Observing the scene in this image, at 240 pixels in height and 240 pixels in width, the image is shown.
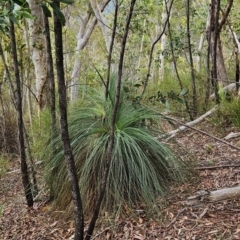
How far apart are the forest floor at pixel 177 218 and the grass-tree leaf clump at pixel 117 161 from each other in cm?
14

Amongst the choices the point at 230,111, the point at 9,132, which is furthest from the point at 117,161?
the point at 9,132

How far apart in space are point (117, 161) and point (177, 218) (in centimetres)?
60

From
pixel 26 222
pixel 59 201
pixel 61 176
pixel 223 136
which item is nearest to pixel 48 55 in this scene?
pixel 61 176

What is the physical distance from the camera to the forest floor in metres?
2.21

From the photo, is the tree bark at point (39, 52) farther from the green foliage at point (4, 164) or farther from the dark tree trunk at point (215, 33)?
the dark tree trunk at point (215, 33)

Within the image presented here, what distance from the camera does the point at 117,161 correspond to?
2594 millimetres

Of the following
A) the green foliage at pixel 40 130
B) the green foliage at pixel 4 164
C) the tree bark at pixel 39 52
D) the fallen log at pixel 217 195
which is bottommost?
the green foliage at pixel 4 164

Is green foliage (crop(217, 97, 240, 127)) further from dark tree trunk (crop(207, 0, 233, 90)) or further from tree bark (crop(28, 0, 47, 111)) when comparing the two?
tree bark (crop(28, 0, 47, 111))

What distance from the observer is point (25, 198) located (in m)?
3.31

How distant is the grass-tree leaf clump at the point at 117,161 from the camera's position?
2.56 metres

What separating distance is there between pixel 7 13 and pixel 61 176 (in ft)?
5.50

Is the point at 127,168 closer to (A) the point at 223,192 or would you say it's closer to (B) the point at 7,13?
(A) the point at 223,192

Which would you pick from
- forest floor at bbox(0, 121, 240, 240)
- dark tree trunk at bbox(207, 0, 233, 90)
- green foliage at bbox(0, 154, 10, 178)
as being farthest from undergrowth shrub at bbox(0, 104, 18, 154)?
dark tree trunk at bbox(207, 0, 233, 90)

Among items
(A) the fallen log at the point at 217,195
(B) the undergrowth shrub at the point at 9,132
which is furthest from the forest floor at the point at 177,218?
(B) the undergrowth shrub at the point at 9,132
